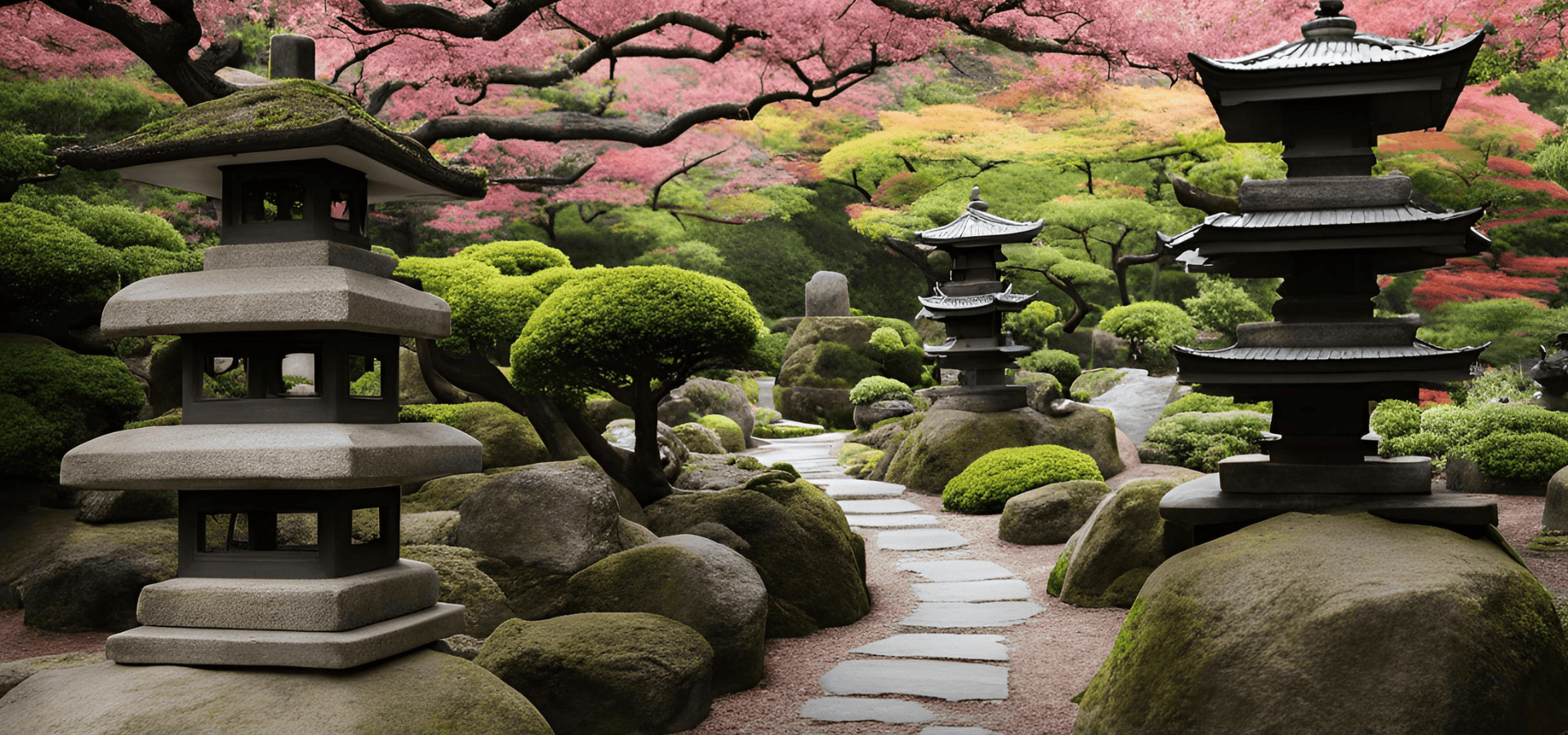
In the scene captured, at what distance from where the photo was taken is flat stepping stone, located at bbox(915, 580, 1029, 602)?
25.2ft

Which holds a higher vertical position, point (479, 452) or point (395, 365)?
point (395, 365)

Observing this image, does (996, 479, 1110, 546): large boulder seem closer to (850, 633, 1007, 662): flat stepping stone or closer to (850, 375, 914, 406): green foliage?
(850, 633, 1007, 662): flat stepping stone

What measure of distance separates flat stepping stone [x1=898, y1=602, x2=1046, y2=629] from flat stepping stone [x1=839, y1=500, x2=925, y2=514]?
4166 mm

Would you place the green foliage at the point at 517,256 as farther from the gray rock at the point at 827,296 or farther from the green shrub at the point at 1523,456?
the gray rock at the point at 827,296

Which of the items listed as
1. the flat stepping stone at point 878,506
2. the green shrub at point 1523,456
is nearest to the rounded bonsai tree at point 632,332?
the flat stepping stone at point 878,506

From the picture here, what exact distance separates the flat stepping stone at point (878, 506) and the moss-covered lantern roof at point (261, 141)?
831 centimetres

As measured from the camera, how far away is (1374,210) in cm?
495

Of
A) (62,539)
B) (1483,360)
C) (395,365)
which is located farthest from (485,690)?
(1483,360)

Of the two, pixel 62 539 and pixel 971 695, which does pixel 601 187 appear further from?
pixel 971 695

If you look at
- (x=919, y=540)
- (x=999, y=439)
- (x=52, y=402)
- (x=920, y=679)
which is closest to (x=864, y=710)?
(x=920, y=679)

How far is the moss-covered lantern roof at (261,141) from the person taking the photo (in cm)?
381

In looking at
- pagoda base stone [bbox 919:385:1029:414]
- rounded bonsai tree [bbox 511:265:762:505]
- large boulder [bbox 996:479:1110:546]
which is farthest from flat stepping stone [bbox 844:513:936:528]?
rounded bonsai tree [bbox 511:265:762:505]

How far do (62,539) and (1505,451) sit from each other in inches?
545

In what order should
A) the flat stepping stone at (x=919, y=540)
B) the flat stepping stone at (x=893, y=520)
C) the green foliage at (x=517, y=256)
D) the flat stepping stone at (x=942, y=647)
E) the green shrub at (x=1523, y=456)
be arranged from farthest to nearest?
the flat stepping stone at (x=893, y=520), the green shrub at (x=1523, y=456), the green foliage at (x=517, y=256), the flat stepping stone at (x=919, y=540), the flat stepping stone at (x=942, y=647)
